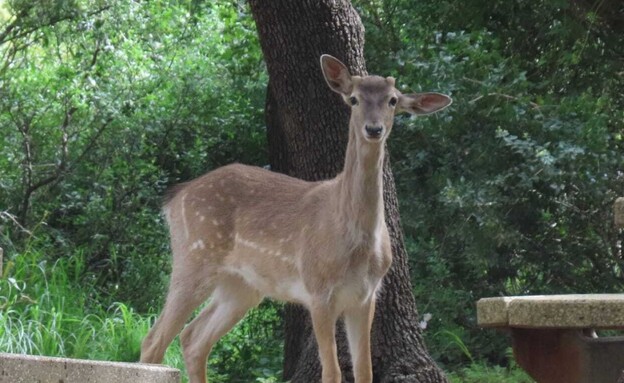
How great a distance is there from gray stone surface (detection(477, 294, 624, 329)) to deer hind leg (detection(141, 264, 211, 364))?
2490mm

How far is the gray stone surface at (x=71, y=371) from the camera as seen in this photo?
378cm

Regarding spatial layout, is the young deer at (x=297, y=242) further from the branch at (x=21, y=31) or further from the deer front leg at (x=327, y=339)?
the branch at (x=21, y=31)

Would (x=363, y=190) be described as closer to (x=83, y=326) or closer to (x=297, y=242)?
(x=297, y=242)

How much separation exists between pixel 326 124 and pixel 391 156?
242 centimetres

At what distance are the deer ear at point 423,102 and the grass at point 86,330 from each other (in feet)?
8.61

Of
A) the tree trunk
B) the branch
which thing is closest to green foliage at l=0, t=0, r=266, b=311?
the branch

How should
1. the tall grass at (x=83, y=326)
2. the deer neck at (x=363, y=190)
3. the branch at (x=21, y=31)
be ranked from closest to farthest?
the deer neck at (x=363, y=190) < the tall grass at (x=83, y=326) < the branch at (x=21, y=31)

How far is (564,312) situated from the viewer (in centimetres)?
512

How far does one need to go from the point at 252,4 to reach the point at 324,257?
2061mm

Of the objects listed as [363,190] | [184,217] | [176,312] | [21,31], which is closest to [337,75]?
[363,190]

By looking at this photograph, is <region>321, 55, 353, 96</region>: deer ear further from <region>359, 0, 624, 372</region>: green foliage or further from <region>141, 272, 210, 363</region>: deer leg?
<region>359, 0, 624, 372</region>: green foliage

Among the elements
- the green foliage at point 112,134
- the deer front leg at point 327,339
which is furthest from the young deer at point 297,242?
the green foliage at point 112,134

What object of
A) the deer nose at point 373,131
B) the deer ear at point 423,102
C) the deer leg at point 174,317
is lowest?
the deer leg at point 174,317

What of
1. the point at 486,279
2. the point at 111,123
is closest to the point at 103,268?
the point at 111,123
